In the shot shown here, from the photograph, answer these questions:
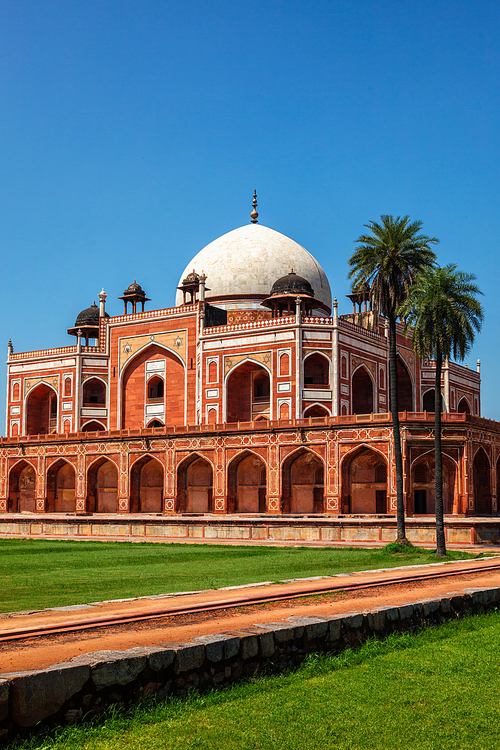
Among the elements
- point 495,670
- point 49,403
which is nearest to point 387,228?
point 495,670

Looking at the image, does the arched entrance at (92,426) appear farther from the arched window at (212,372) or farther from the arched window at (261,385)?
the arched window at (261,385)

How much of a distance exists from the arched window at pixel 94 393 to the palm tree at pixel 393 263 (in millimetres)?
27233

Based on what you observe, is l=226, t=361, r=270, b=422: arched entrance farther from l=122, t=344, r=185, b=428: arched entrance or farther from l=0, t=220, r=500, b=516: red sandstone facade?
l=122, t=344, r=185, b=428: arched entrance

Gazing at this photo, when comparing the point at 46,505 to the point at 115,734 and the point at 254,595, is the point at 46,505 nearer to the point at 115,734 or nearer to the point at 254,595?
the point at 254,595

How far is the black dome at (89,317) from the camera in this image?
172 ft

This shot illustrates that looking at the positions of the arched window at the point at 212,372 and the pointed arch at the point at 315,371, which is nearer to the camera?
the pointed arch at the point at 315,371

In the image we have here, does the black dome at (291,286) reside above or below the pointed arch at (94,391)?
above

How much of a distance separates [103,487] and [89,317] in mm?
14621

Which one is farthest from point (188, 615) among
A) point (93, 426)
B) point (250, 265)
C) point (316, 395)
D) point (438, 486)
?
point (250, 265)

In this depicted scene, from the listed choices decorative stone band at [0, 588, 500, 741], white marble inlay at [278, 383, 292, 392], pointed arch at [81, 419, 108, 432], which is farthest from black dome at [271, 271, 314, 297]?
decorative stone band at [0, 588, 500, 741]

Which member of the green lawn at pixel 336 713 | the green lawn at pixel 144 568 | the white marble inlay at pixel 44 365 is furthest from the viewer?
the white marble inlay at pixel 44 365

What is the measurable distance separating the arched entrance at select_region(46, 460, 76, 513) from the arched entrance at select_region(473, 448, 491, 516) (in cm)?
2122

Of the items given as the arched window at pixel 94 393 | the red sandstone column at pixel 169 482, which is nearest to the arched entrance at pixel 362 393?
the red sandstone column at pixel 169 482

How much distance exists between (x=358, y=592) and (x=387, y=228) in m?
15.2
